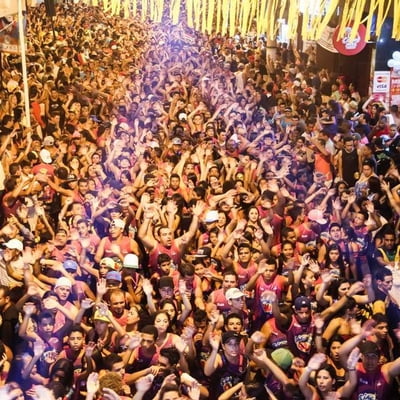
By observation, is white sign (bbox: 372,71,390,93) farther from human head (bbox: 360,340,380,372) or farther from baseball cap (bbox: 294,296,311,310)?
human head (bbox: 360,340,380,372)

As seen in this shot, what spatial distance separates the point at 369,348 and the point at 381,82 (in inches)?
350

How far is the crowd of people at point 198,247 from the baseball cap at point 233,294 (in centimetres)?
2

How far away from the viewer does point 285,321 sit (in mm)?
5352

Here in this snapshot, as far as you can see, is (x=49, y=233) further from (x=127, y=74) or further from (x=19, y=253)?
(x=127, y=74)

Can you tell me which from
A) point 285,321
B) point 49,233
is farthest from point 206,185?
point 285,321

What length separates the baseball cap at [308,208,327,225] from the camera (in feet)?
23.3

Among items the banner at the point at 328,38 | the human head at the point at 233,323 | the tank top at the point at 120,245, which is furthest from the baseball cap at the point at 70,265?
the banner at the point at 328,38

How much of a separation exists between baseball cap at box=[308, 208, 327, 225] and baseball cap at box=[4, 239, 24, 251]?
2695 millimetres

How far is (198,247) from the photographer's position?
22.6 feet

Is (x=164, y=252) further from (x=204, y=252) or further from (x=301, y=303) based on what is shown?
(x=301, y=303)

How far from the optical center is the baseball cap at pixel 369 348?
4.74 meters

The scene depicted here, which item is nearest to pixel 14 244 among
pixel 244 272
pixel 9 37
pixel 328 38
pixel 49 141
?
pixel 244 272

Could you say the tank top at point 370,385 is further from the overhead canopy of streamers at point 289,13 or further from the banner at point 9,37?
the banner at point 9,37

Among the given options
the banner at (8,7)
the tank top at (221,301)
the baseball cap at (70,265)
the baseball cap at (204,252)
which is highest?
the banner at (8,7)
